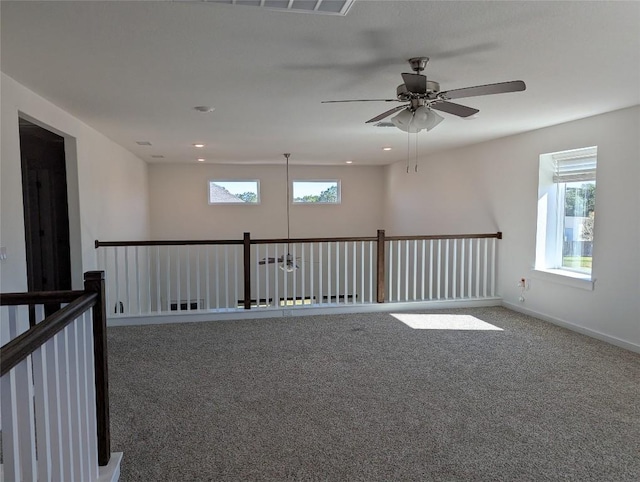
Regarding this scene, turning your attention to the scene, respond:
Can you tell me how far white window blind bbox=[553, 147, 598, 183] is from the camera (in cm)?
452

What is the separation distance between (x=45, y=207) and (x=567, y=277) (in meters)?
6.23

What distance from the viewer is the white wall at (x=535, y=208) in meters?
4.07

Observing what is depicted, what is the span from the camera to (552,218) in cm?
515

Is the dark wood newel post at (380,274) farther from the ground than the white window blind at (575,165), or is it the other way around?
the white window blind at (575,165)

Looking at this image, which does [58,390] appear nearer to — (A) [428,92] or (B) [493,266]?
(A) [428,92]

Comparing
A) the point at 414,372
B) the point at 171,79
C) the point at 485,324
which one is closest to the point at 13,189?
the point at 171,79

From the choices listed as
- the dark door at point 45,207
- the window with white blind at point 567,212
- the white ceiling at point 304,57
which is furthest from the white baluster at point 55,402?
the window with white blind at point 567,212

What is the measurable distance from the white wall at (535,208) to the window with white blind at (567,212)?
0.36 ft

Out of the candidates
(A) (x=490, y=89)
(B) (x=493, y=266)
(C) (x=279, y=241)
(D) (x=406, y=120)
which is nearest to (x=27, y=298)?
(D) (x=406, y=120)

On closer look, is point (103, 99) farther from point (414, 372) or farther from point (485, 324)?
point (485, 324)

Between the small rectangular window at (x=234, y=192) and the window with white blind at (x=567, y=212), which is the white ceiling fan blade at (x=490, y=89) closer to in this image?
the window with white blind at (x=567, y=212)

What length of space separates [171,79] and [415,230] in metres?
6.01

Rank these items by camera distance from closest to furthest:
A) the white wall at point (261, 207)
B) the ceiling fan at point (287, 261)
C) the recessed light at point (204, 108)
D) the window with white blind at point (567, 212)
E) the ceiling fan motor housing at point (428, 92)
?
the ceiling fan motor housing at point (428, 92) → the recessed light at point (204, 108) → the window with white blind at point (567, 212) → the ceiling fan at point (287, 261) → the white wall at point (261, 207)

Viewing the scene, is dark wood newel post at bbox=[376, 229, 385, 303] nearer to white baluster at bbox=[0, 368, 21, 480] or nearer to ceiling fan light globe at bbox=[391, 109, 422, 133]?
ceiling fan light globe at bbox=[391, 109, 422, 133]
